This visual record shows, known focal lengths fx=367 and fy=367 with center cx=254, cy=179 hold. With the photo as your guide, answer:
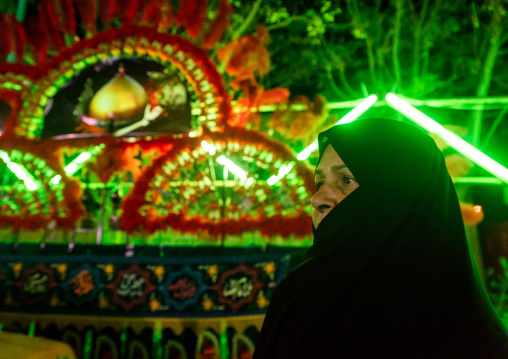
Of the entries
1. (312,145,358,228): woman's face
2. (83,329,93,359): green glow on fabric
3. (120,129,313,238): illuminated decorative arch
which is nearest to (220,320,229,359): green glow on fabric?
(120,129,313,238): illuminated decorative arch

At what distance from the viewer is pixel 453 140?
3.69m

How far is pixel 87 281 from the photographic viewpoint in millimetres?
3330

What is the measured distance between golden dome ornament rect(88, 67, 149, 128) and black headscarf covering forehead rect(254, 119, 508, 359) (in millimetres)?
3009

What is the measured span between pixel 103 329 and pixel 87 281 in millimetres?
449

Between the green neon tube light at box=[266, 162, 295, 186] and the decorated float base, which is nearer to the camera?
the decorated float base

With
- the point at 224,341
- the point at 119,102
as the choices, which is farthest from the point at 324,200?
the point at 119,102

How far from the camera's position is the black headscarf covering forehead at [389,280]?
1.06 metres

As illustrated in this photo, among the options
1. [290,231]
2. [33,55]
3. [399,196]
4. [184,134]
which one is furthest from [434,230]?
[33,55]

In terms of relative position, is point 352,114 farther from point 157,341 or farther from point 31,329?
point 31,329

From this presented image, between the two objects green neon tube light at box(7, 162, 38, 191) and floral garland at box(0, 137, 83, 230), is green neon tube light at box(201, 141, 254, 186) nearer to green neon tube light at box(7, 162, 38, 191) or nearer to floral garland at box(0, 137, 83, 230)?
floral garland at box(0, 137, 83, 230)

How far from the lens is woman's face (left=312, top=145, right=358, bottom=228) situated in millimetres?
1421

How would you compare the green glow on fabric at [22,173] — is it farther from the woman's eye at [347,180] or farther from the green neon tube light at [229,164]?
the woman's eye at [347,180]

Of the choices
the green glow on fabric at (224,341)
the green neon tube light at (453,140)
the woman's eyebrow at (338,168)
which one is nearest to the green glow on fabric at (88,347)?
the green glow on fabric at (224,341)

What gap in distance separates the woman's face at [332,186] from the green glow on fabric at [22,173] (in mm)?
3530
